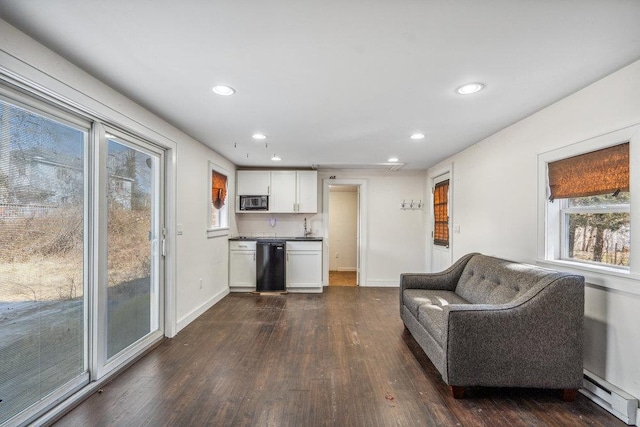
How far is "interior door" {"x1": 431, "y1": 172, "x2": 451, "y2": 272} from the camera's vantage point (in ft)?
15.3

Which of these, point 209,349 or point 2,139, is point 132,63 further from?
point 209,349

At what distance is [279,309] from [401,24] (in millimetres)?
3623

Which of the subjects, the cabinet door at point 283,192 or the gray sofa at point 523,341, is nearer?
the gray sofa at point 523,341

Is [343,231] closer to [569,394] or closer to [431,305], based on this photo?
[431,305]

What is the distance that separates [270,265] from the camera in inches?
194

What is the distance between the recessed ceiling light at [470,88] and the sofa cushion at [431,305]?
5.67 feet

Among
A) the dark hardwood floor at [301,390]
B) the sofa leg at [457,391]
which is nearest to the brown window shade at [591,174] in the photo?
the dark hardwood floor at [301,390]

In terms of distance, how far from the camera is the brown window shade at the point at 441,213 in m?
4.72

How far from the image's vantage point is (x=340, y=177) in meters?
5.59

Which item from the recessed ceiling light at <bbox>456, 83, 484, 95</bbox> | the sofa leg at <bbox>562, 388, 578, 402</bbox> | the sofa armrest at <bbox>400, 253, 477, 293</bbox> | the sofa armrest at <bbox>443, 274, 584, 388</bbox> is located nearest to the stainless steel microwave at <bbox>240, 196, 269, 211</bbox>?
the sofa armrest at <bbox>400, 253, 477, 293</bbox>

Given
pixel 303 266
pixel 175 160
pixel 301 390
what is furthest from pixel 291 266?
pixel 301 390

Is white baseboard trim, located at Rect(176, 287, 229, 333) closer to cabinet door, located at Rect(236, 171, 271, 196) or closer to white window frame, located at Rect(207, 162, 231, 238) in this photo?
white window frame, located at Rect(207, 162, 231, 238)

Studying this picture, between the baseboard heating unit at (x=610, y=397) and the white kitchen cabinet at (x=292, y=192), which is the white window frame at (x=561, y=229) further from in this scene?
the white kitchen cabinet at (x=292, y=192)

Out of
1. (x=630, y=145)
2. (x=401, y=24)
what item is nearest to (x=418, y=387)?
(x=630, y=145)
